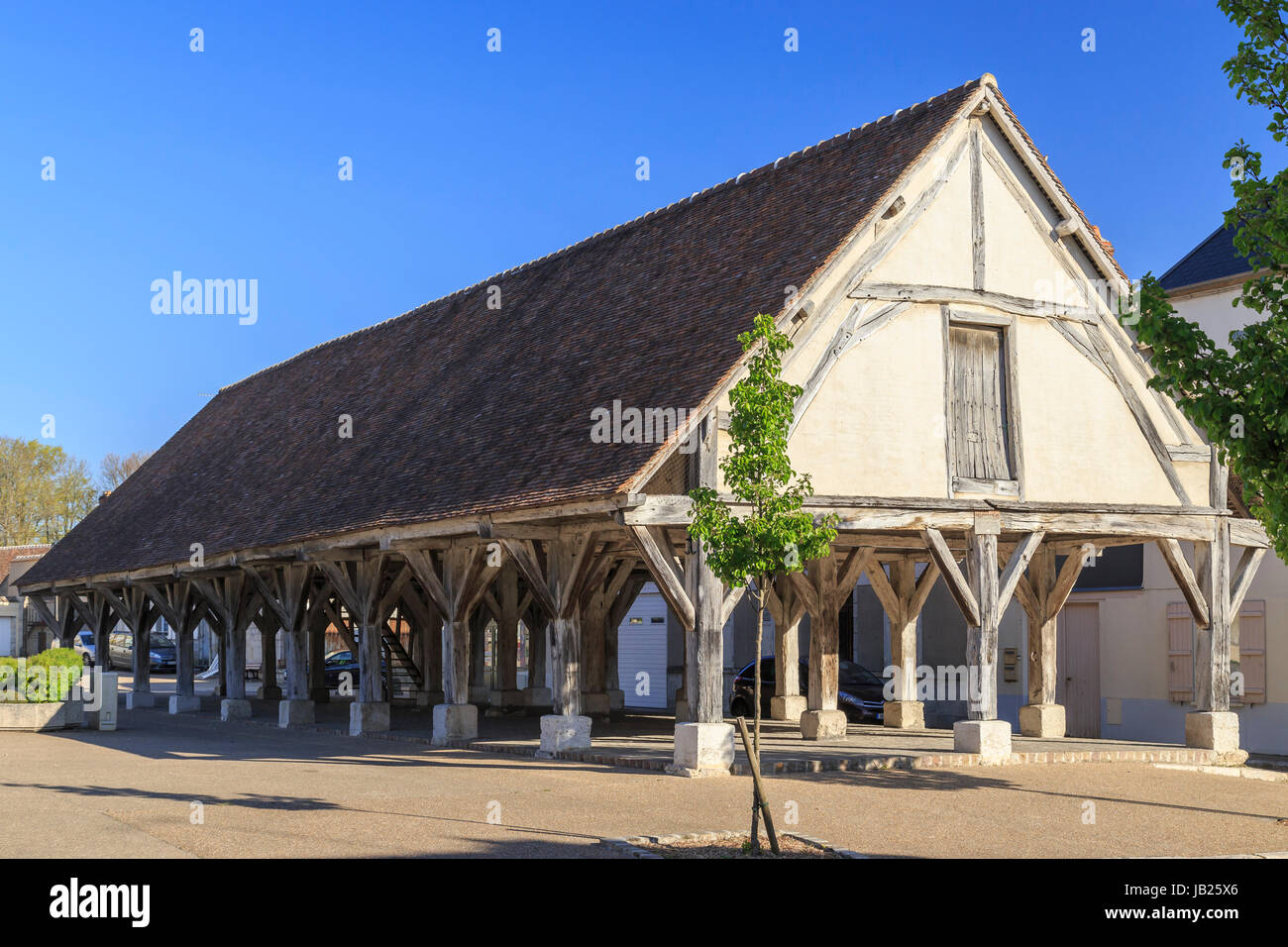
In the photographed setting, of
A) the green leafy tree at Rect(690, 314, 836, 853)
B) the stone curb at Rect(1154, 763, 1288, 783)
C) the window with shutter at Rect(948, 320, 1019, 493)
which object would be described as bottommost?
the stone curb at Rect(1154, 763, 1288, 783)

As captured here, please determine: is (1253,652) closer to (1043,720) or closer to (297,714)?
(1043,720)

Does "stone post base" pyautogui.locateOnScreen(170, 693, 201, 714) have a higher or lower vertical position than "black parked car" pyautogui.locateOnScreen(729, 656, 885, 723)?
lower

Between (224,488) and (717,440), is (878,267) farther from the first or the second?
(224,488)

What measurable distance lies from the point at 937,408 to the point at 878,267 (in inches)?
72.3

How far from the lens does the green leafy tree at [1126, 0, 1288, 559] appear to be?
1152cm

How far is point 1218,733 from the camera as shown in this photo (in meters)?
17.0

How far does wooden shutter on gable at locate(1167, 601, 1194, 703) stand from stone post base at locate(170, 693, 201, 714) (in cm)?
1945

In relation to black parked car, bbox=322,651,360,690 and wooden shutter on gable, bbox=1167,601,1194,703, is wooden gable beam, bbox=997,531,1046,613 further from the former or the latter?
black parked car, bbox=322,651,360,690

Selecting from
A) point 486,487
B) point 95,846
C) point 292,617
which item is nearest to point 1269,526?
point 486,487

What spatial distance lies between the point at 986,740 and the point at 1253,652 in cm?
738

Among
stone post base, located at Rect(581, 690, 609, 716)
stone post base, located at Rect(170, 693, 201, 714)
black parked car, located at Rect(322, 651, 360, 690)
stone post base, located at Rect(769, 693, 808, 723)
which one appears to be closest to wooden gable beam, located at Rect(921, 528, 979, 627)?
stone post base, located at Rect(769, 693, 808, 723)

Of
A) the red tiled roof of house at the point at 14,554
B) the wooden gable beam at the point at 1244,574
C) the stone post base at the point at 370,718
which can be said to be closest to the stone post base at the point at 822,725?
the wooden gable beam at the point at 1244,574

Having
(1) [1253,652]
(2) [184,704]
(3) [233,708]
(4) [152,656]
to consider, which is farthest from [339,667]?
(1) [1253,652]
